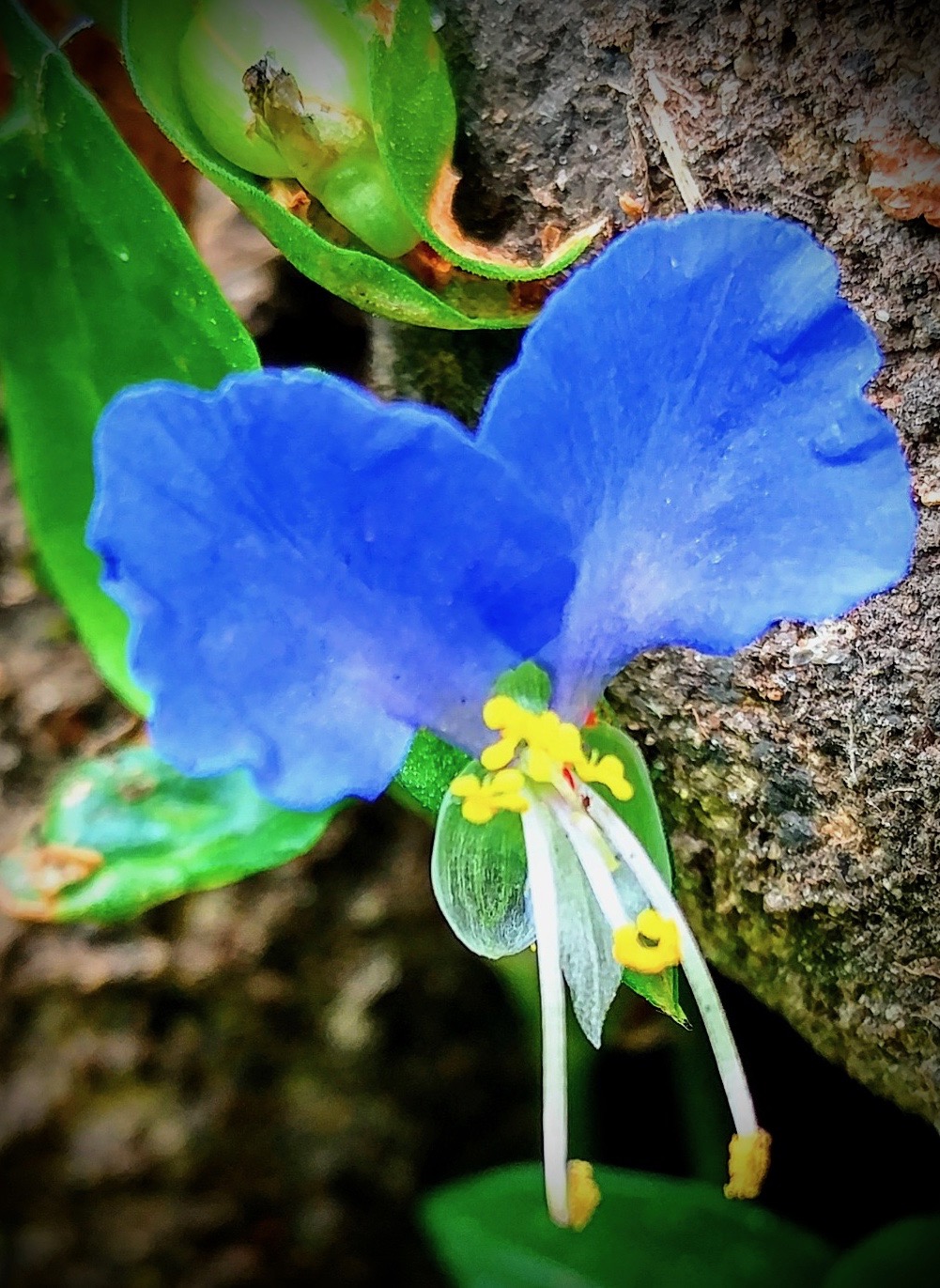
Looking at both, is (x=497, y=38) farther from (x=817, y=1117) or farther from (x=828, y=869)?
(x=817, y=1117)

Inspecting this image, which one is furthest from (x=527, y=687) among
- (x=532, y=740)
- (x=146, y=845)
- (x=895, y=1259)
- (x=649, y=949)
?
(x=895, y=1259)

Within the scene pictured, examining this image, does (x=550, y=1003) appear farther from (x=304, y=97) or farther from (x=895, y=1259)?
(x=304, y=97)

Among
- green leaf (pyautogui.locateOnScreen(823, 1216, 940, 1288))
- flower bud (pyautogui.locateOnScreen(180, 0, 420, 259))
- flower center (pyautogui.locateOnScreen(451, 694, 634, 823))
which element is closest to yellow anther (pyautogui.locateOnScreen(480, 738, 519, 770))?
flower center (pyautogui.locateOnScreen(451, 694, 634, 823))

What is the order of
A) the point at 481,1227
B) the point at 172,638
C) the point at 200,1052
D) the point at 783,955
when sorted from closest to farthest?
the point at 172,638
the point at 783,955
the point at 481,1227
the point at 200,1052

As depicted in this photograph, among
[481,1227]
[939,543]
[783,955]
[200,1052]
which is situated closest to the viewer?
[939,543]

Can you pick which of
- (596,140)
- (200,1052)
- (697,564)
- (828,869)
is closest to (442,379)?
(596,140)

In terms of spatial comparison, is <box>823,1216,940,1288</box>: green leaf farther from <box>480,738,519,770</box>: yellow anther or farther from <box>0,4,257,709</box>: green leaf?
<box>0,4,257,709</box>: green leaf
